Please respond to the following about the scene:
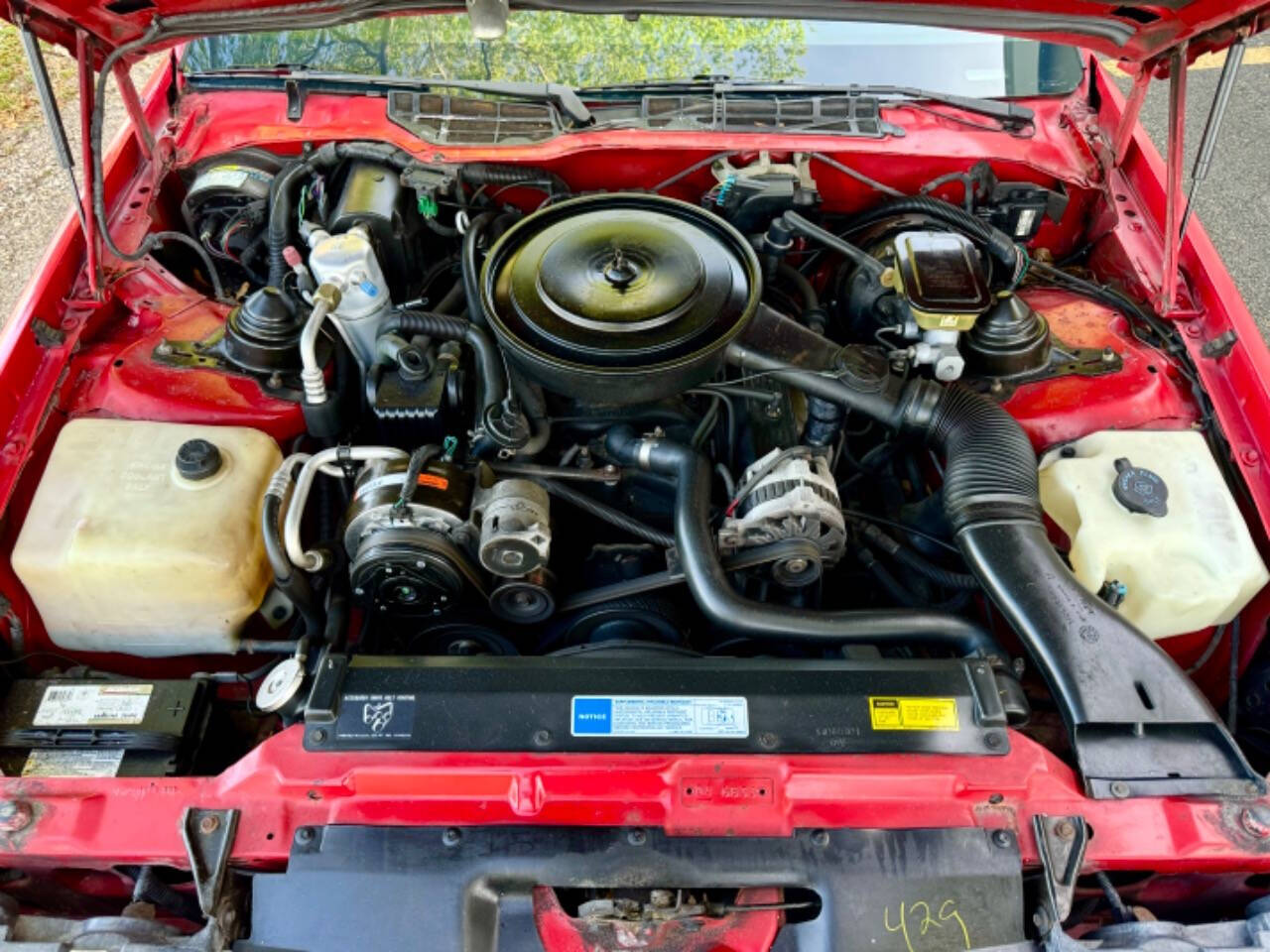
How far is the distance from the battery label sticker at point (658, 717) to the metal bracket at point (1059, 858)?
43 centimetres

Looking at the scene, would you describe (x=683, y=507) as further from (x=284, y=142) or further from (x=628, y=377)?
(x=284, y=142)

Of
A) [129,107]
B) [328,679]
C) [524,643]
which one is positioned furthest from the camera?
[129,107]

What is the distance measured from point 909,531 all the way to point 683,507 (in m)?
0.50

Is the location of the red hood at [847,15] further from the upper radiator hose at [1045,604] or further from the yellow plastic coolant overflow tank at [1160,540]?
the yellow plastic coolant overflow tank at [1160,540]

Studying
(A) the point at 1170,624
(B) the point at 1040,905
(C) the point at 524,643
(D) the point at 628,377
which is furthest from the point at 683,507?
(A) the point at 1170,624

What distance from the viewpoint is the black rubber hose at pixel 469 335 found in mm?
1670

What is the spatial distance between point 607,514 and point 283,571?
57 centimetres

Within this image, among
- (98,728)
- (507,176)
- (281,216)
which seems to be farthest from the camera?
(507,176)

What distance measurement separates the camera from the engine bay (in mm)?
1375

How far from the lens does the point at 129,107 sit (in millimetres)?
1987

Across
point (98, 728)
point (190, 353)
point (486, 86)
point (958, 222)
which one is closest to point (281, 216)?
point (190, 353)

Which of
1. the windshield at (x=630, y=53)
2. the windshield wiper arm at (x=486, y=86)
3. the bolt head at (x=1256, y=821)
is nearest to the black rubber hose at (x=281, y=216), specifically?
the windshield wiper arm at (x=486, y=86)

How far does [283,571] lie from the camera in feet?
5.08

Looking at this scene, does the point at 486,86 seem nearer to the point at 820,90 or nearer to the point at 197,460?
the point at 820,90
